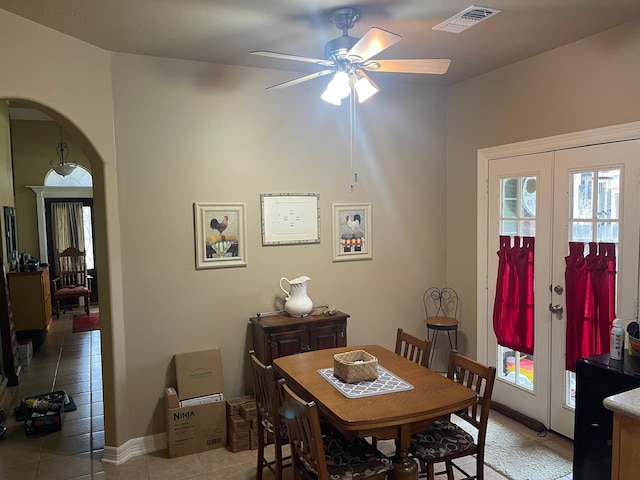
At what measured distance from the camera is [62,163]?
7641mm

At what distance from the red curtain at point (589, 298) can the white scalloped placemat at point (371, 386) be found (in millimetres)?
→ 1570

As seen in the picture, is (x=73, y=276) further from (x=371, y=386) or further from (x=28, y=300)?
(x=371, y=386)

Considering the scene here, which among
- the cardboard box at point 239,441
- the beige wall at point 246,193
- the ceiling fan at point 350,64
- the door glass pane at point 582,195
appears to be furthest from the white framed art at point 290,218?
the door glass pane at point 582,195

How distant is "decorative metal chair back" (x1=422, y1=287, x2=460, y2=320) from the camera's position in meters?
4.52

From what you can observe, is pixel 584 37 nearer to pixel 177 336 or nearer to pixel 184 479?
pixel 177 336

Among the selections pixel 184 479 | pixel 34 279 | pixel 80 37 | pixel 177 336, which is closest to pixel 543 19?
pixel 80 37

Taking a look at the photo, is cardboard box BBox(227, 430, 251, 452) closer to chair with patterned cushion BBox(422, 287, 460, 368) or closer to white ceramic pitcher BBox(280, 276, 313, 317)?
white ceramic pitcher BBox(280, 276, 313, 317)

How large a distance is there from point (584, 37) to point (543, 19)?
0.55 m

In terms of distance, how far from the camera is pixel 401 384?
248cm

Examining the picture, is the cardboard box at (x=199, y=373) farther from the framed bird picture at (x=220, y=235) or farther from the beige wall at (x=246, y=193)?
the framed bird picture at (x=220, y=235)

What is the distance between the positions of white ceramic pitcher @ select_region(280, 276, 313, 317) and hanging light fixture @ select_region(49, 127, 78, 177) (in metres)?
5.50

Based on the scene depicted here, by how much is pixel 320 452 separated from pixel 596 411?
1630 mm

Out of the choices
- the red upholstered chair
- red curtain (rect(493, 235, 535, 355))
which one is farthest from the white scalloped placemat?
the red upholstered chair

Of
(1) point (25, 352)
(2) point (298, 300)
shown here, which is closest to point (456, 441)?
(2) point (298, 300)
